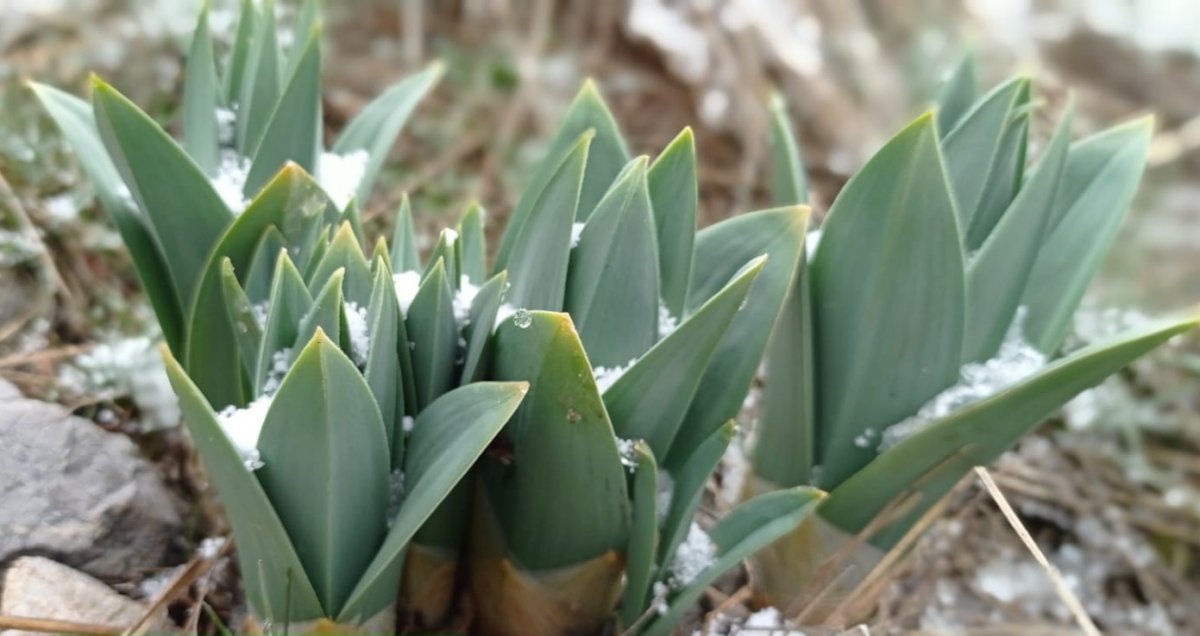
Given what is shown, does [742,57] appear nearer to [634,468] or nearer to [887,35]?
[887,35]

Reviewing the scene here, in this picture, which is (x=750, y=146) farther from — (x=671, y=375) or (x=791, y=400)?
(x=671, y=375)

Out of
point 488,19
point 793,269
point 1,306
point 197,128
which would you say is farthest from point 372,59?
point 793,269

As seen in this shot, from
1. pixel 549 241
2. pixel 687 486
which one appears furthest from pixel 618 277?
pixel 687 486

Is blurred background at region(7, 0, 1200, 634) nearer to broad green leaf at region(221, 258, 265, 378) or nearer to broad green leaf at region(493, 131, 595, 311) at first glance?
broad green leaf at region(221, 258, 265, 378)

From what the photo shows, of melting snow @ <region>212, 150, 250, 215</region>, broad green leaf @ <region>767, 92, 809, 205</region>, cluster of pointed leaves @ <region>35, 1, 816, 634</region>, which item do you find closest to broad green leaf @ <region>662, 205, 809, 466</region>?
cluster of pointed leaves @ <region>35, 1, 816, 634</region>

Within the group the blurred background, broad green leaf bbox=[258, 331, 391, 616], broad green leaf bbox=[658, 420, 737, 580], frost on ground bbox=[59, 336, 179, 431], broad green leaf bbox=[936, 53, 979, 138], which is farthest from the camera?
the blurred background

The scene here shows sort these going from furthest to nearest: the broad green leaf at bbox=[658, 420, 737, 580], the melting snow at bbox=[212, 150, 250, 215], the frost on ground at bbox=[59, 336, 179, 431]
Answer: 1. the frost on ground at bbox=[59, 336, 179, 431]
2. the melting snow at bbox=[212, 150, 250, 215]
3. the broad green leaf at bbox=[658, 420, 737, 580]
